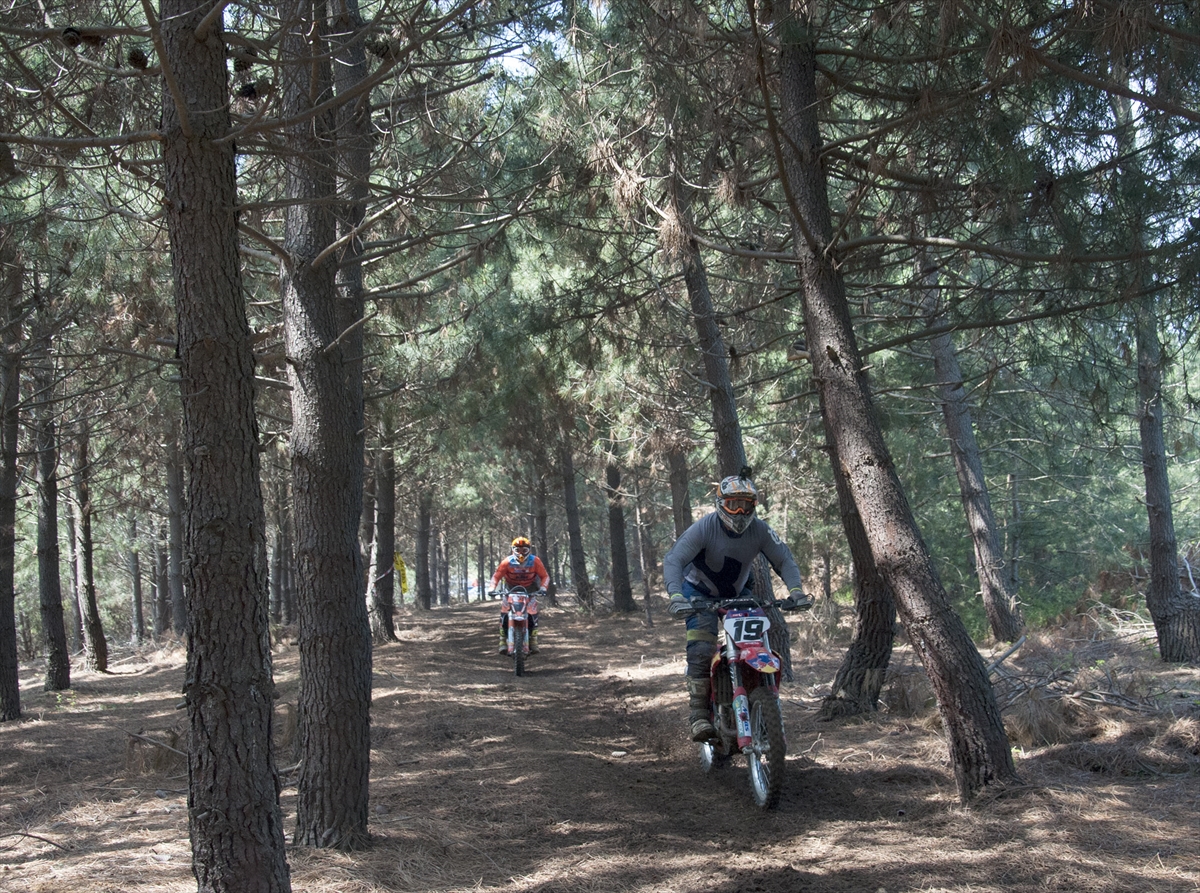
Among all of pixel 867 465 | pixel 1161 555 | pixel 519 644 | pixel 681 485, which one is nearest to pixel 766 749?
pixel 867 465

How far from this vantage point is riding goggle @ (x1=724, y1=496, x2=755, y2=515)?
5.95 m

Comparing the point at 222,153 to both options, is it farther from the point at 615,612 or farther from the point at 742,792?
the point at 615,612

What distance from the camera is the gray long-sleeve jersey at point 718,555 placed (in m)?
6.03

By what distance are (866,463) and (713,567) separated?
1326mm

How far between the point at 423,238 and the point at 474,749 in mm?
4468

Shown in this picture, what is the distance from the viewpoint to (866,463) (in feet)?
18.0

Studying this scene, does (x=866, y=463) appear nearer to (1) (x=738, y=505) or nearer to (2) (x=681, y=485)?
(1) (x=738, y=505)

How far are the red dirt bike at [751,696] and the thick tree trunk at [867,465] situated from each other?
2.86 feet

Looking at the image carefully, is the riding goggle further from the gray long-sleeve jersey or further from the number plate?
the number plate

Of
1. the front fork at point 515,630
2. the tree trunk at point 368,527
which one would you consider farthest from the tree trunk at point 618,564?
the front fork at point 515,630

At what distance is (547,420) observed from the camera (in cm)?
1883

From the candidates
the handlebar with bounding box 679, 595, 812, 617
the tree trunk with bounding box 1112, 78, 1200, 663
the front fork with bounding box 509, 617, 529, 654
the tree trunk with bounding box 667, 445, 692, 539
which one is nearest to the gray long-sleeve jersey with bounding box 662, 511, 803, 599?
the handlebar with bounding box 679, 595, 812, 617

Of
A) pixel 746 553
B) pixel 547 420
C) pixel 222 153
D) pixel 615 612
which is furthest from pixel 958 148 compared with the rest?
pixel 615 612

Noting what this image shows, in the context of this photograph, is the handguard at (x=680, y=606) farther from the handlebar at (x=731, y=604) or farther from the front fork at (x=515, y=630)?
the front fork at (x=515, y=630)
